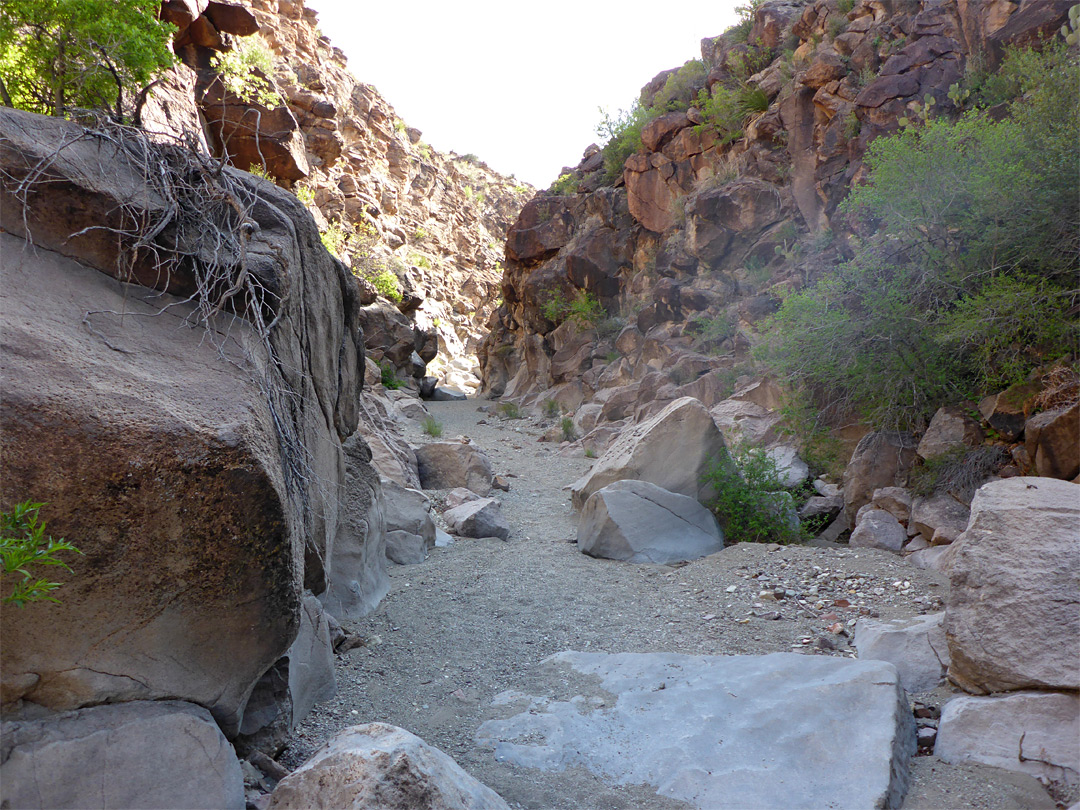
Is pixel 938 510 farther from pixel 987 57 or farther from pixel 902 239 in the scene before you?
pixel 987 57

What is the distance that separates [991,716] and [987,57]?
10.7m

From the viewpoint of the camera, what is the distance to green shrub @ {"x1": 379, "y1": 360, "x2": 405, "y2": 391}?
20073 millimetres

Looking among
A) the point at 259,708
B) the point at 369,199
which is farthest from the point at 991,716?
the point at 369,199

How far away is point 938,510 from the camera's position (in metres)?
5.35

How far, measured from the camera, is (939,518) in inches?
207

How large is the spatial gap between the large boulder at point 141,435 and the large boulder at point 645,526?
140 inches

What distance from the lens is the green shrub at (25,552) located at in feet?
5.63

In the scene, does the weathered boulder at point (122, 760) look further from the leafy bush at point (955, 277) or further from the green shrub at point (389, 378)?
the green shrub at point (389, 378)

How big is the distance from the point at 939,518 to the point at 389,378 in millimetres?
17138

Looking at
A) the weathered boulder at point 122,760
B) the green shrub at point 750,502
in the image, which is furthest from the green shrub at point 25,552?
the green shrub at point 750,502

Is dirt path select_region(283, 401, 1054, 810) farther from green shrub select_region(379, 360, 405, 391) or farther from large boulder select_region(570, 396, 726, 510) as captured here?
green shrub select_region(379, 360, 405, 391)

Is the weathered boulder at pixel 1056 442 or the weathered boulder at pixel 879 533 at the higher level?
the weathered boulder at pixel 1056 442

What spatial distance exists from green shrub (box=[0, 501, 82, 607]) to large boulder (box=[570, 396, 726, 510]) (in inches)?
205

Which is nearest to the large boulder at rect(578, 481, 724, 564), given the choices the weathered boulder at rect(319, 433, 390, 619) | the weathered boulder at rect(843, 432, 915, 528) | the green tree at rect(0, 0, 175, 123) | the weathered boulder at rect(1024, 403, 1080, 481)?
the weathered boulder at rect(843, 432, 915, 528)
